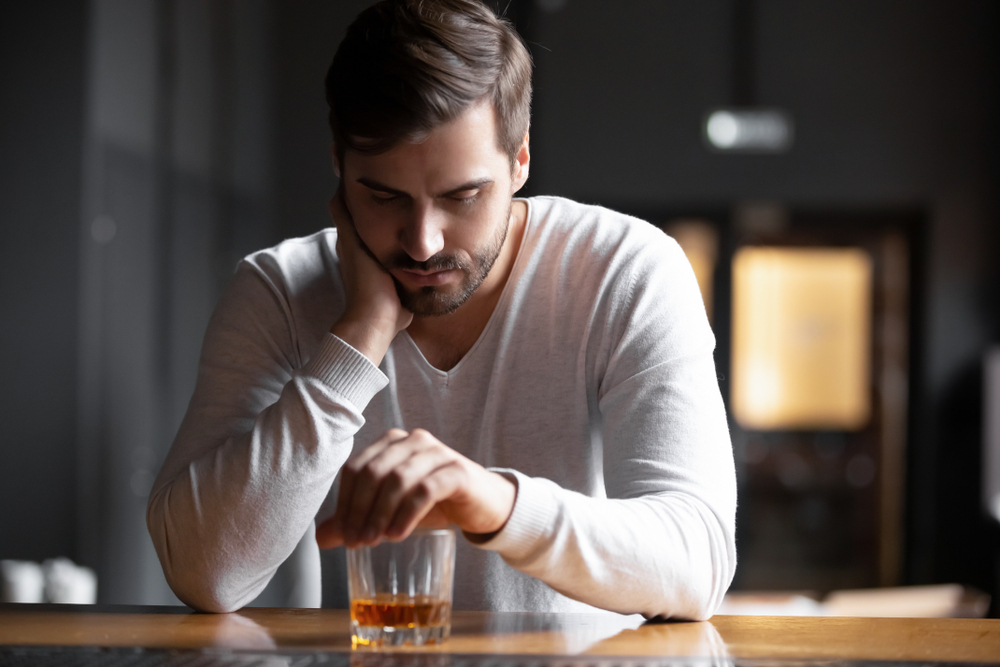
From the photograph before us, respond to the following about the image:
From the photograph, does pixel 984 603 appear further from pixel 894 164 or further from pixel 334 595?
pixel 894 164

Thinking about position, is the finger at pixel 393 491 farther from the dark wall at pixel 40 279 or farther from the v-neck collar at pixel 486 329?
the dark wall at pixel 40 279

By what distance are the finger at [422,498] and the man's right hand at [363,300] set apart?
14.2 inches

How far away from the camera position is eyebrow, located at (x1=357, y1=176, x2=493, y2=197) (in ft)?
3.63

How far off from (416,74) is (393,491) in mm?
504

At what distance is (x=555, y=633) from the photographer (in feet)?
2.85

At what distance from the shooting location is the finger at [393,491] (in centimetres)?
75

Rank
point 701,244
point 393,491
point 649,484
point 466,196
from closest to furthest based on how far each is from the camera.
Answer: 1. point 393,491
2. point 649,484
3. point 466,196
4. point 701,244

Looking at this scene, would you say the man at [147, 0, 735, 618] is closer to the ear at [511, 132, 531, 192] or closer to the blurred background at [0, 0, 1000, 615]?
the ear at [511, 132, 531, 192]

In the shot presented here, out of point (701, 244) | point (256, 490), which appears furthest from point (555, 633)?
A: point (701, 244)

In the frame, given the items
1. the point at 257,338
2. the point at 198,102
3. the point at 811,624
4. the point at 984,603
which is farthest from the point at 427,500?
the point at 198,102

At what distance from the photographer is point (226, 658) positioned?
78cm

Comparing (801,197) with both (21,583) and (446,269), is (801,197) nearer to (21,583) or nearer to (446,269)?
(21,583)

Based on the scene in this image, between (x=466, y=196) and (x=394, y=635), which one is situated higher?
(x=466, y=196)

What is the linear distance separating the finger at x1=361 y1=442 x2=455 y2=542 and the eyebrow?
1.34 feet
